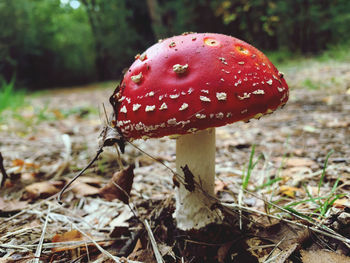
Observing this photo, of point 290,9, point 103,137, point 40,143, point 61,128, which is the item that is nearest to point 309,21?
point 290,9

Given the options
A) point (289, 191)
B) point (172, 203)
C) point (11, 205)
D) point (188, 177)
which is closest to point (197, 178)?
point (188, 177)

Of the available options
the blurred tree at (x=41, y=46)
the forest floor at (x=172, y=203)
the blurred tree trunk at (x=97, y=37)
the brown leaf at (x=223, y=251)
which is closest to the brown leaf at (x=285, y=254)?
the forest floor at (x=172, y=203)

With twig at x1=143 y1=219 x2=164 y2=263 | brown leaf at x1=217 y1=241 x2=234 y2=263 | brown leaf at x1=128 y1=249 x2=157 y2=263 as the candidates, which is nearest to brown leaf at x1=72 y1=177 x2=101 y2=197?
twig at x1=143 y1=219 x2=164 y2=263

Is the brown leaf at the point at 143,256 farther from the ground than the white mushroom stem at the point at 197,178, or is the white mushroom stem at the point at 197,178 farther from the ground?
the white mushroom stem at the point at 197,178

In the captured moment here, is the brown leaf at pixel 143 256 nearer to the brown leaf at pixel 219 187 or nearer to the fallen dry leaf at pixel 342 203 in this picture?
the brown leaf at pixel 219 187

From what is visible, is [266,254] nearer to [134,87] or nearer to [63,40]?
[134,87]

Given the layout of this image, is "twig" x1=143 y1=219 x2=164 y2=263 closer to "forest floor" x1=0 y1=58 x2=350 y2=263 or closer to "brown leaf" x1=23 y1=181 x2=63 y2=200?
"forest floor" x1=0 y1=58 x2=350 y2=263

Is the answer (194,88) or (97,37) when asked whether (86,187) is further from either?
(97,37)
